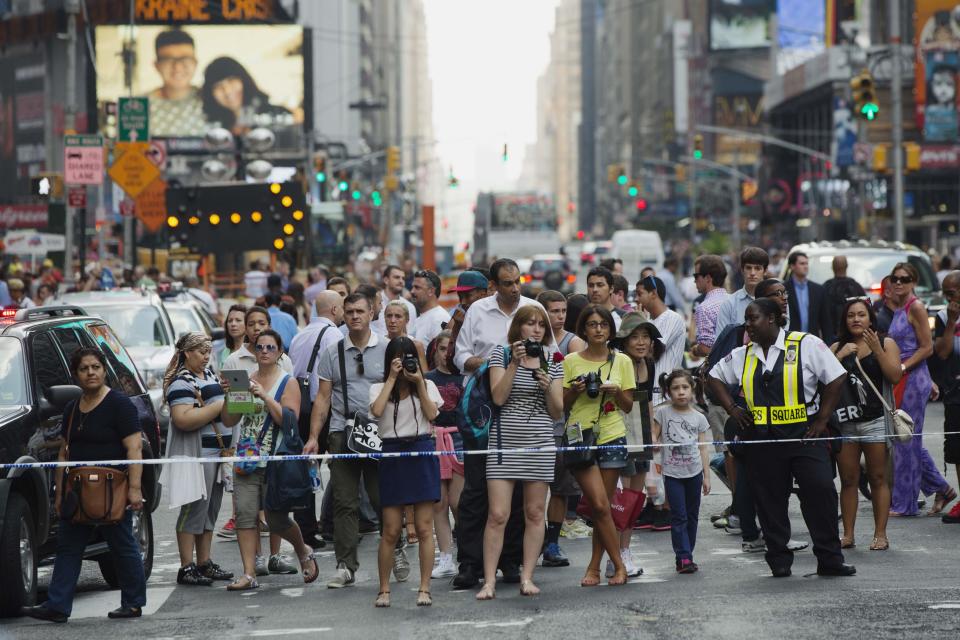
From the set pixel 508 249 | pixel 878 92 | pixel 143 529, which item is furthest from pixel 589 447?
pixel 878 92

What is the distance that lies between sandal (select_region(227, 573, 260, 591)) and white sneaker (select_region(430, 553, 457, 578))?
111 centimetres

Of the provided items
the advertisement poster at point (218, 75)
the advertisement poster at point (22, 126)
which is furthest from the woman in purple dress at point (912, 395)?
the advertisement poster at point (22, 126)

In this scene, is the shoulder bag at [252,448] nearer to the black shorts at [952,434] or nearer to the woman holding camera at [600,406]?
the woman holding camera at [600,406]

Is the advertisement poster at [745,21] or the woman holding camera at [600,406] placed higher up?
the advertisement poster at [745,21]

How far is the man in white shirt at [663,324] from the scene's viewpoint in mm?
12750

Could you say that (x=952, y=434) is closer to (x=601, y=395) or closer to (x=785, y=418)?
(x=785, y=418)

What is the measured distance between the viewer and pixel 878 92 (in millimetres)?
79500

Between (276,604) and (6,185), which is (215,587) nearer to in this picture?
(276,604)

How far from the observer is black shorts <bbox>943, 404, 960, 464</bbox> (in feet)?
40.6

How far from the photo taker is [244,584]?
10750 millimetres

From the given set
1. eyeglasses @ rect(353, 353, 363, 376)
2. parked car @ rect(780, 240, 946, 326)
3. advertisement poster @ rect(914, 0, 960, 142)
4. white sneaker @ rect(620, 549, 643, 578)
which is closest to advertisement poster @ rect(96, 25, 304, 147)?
advertisement poster @ rect(914, 0, 960, 142)

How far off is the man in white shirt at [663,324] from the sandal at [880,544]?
2.01 m

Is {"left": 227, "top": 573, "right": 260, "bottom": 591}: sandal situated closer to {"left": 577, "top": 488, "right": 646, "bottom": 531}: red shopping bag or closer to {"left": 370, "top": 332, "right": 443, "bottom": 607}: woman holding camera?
{"left": 370, "top": 332, "right": 443, "bottom": 607}: woman holding camera

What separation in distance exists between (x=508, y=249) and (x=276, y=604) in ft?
219
